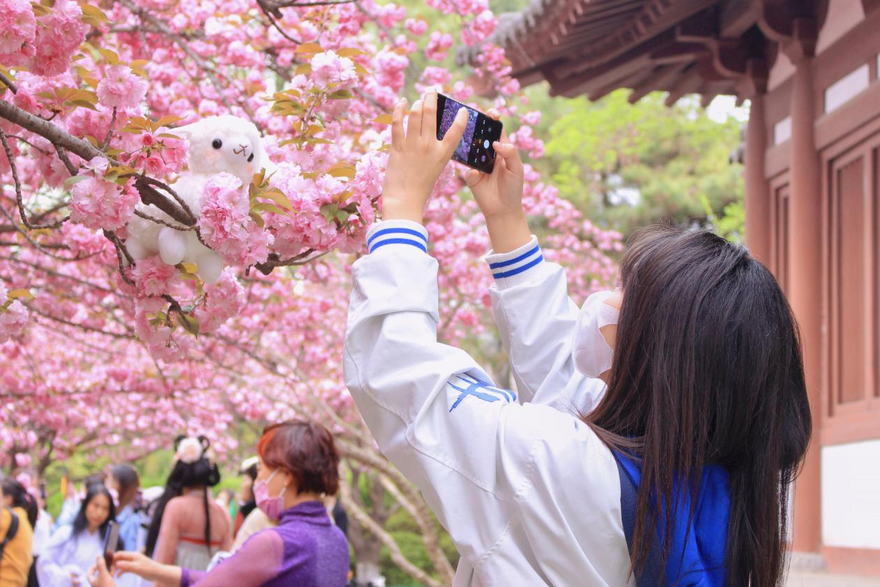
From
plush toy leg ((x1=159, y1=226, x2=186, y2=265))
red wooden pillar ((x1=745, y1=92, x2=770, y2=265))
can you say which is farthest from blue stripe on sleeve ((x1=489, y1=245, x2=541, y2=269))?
red wooden pillar ((x1=745, y1=92, x2=770, y2=265))

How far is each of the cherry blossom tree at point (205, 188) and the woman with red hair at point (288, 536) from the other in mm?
576

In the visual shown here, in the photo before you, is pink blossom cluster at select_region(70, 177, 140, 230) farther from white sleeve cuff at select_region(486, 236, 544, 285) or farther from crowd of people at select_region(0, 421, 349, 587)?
crowd of people at select_region(0, 421, 349, 587)

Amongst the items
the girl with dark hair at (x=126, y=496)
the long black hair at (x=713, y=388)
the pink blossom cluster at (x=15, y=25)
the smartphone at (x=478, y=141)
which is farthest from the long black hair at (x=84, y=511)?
the long black hair at (x=713, y=388)

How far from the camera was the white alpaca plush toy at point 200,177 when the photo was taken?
2131 mm

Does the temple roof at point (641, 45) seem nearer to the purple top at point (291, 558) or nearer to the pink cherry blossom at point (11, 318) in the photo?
the purple top at point (291, 558)

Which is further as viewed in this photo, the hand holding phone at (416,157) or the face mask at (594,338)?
the face mask at (594,338)

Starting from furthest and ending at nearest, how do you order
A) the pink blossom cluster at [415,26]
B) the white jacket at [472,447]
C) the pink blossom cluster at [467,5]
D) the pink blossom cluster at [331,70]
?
1. the pink blossom cluster at [415,26]
2. the pink blossom cluster at [467,5]
3. the pink blossom cluster at [331,70]
4. the white jacket at [472,447]

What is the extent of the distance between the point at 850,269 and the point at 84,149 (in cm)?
411

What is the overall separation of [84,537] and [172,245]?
12.8ft

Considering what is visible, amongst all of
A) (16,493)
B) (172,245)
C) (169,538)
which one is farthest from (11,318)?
(16,493)

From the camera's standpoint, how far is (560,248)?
47.0 ft

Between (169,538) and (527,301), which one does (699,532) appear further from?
(169,538)

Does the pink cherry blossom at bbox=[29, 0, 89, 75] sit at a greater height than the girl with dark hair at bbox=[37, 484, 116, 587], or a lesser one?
greater

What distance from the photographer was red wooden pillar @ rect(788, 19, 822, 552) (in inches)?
201
